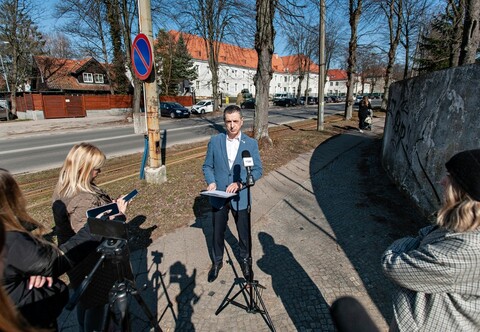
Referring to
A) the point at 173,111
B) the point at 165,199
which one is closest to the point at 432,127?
the point at 165,199

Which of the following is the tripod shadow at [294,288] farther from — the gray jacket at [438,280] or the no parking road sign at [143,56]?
the no parking road sign at [143,56]

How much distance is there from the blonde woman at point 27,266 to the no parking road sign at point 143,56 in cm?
410

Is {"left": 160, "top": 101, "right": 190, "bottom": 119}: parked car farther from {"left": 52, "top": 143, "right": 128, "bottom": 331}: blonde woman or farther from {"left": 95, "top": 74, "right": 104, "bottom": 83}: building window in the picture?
{"left": 52, "top": 143, "right": 128, "bottom": 331}: blonde woman

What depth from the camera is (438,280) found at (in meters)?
1.30

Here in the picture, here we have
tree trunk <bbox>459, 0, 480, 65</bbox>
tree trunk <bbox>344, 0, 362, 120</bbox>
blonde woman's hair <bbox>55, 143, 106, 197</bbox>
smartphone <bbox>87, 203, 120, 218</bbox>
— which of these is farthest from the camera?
tree trunk <bbox>344, 0, 362, 120</bbox>

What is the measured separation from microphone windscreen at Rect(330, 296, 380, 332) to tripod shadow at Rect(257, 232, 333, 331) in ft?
5.41

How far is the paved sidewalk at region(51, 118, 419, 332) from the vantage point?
2650 millimetres

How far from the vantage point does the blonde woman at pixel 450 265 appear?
1.23m

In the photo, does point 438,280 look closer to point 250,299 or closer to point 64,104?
point 250,299

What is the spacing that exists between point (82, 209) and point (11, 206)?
0.64m

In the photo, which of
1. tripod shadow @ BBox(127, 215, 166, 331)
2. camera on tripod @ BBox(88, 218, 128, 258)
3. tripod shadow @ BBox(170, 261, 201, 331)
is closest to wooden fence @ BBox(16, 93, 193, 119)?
tripod shadow @ BBox(127, 215, 166, 331)

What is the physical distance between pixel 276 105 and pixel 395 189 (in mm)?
38802

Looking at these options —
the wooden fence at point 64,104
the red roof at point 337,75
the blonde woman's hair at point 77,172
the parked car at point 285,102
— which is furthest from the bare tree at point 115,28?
the red roof at point 337,75

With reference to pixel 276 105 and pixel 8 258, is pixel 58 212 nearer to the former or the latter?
pixel 8 258
